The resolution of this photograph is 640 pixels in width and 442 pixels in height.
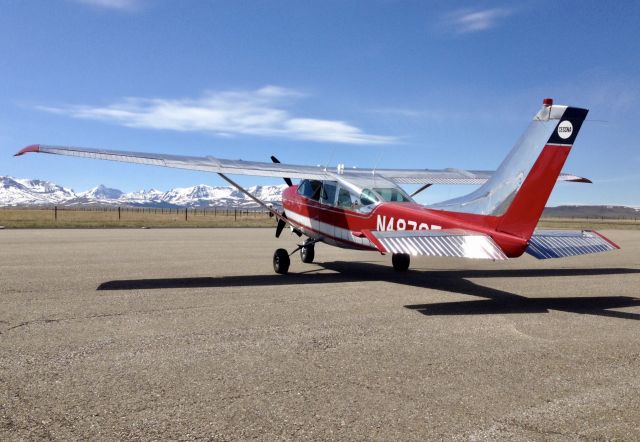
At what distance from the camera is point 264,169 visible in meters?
13.6

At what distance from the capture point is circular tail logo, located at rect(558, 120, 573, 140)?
7.73 m

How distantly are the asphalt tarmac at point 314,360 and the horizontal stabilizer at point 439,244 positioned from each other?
986mm

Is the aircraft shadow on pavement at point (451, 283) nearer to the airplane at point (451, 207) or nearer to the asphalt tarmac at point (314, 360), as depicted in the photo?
the asphalt tarmac at point (314, 360)

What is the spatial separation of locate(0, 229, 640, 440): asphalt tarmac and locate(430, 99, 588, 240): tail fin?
1.62 metres

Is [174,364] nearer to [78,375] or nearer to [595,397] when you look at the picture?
[78,375]

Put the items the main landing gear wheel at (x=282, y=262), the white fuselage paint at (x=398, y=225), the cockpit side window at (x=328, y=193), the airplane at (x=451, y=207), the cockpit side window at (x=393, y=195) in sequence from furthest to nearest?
the cockpit side window at (x=328, y=193) → the main landing gear wheel at (x=282, y=262) → the cockpit side window at (x=393, y=195) → the white fuselage paint at (x=398, y=225) → the airplane at (x=451, y=207)

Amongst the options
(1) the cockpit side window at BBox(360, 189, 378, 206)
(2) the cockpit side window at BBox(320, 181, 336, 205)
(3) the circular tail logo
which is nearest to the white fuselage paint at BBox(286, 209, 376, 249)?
(2) the cockpit side window at BBox(320, 181, 336, 205)

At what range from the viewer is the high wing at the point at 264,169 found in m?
11.6

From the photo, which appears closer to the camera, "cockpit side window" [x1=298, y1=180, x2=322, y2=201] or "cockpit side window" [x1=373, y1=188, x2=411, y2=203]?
"cockpit side window" [x1=373, y1=188, x2=411, y2=203]

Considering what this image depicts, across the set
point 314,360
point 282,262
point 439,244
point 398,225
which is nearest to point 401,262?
point 282,262

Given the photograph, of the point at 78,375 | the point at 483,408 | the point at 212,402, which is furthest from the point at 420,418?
the point at 78,375

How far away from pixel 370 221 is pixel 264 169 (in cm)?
392

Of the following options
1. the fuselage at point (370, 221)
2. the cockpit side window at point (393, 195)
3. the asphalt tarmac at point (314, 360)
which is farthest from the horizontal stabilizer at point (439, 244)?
the cockpit side window at point (393, 195)

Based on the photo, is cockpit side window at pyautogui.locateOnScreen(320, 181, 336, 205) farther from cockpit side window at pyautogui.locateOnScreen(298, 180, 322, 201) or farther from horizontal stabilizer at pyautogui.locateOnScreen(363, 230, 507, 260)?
horizontal stabilizer at pyautogui.locateOnScreen(363, 230, 507, 260)
